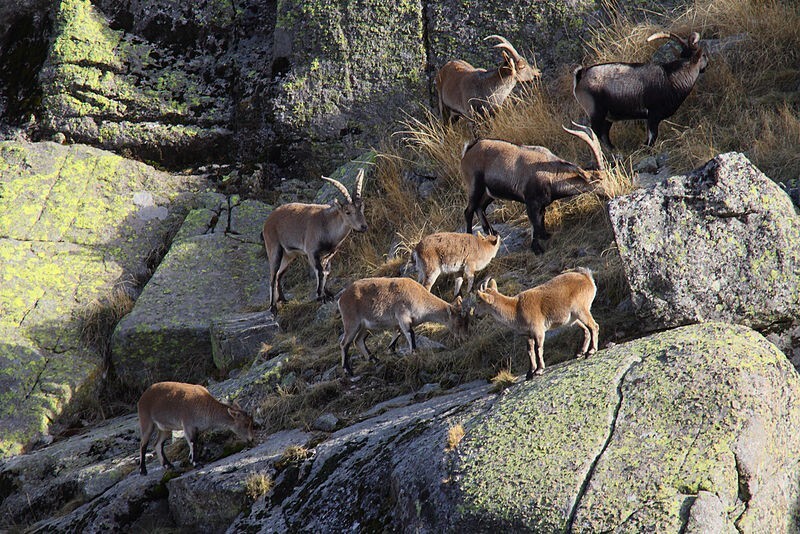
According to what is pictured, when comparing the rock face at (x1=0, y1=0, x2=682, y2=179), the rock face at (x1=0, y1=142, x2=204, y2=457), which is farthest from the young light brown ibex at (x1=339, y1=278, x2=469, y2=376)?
the rock face at (x1=0, y1=0, x2=682, y2=179)

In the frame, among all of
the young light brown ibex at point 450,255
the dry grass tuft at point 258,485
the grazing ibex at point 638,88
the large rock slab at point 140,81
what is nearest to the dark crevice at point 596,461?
the dry grass tuft at point 258,485

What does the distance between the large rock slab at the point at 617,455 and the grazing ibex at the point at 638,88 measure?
471cm

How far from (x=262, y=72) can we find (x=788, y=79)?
738cm

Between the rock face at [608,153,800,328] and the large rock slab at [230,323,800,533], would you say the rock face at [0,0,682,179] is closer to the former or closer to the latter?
the rock face at [608,153,800,328]

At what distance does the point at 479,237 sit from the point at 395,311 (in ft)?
4.55

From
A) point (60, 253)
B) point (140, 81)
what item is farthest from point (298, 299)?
point (140, 81)

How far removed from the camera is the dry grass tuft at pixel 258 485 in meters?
6.67

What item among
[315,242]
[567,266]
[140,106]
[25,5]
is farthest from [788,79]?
[25,5]

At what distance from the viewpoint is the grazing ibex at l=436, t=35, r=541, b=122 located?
11.6m

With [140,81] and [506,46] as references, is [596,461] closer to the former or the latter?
[506,46]

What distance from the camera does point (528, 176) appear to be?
Result: 9273 millimetres

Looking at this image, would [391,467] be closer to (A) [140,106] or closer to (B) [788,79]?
(B) [788,79]

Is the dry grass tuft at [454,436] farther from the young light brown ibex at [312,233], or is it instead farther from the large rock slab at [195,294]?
the large rock slab at [195,294]

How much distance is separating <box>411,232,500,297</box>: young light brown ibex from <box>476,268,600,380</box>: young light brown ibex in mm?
1748
